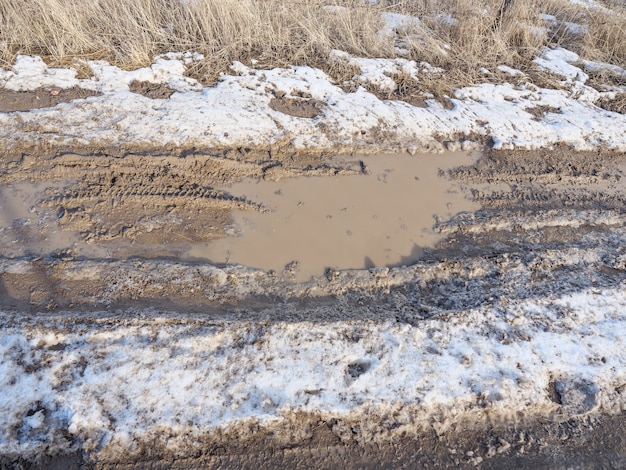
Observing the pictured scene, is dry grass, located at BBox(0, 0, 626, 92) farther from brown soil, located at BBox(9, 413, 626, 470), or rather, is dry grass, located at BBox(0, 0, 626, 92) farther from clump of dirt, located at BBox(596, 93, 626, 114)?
brown soil, located at BBox(9, 413, 626, 470)

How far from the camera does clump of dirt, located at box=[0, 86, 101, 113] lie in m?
4.34

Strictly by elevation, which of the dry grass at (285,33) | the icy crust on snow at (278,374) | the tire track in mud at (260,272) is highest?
the dry grass at (285,33)

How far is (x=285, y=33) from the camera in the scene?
567 centimetres

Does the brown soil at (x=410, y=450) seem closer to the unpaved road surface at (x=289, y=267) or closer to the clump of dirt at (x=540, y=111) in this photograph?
the unpaved road surface at (x=289, y=267)

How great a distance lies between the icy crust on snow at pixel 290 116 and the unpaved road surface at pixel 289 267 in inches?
10.8

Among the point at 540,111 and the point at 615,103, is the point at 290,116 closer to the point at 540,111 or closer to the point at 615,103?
the point at 540,111

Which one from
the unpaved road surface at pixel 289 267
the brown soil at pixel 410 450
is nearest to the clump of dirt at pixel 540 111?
the unpaved road surface at pixel 289 267

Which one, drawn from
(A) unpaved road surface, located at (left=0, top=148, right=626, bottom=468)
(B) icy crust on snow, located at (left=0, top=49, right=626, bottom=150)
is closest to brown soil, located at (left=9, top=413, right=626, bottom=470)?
(A) unpaved road surface, located at (left=0, top=148, right=626, bottom=468)

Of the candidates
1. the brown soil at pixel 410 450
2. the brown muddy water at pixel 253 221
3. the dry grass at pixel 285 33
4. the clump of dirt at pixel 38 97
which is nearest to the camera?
the brown soil at pixel 410 450

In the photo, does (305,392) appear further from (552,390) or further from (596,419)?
(596,419)

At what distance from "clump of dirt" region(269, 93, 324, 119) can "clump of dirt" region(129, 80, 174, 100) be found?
1.15 meters

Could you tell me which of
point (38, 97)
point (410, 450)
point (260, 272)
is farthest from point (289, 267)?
point (38, 97)

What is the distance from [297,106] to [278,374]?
3.12 metres

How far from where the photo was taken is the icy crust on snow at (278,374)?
251 cm
